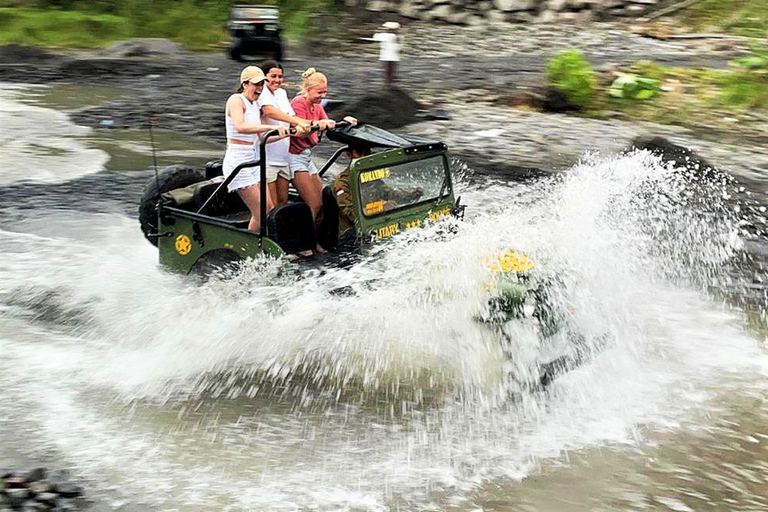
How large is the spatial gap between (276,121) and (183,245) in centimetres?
131

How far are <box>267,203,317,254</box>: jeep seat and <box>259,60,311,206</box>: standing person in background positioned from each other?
0.37 metres

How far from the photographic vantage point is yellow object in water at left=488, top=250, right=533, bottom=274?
24.6 ft

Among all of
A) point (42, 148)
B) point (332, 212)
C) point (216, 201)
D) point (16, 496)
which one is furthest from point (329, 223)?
point (42, 148)

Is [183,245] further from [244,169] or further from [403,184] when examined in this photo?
[403,184]

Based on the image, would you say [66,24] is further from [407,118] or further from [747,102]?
[747,102]

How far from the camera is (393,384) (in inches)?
313

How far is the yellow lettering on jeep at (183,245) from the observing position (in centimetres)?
884

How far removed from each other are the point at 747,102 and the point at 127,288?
11644mm

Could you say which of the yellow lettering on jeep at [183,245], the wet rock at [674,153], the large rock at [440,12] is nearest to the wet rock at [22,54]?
the large rock at [440,12]

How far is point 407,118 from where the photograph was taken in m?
16.6

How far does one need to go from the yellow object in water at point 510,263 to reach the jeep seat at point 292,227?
60.9 inches

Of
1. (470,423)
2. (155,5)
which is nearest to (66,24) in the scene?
(155,5)

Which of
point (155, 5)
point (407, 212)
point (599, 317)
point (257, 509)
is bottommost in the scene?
point (257, 509)

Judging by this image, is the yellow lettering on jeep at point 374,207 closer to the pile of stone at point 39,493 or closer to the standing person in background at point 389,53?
the pile of stone at point 39,493
